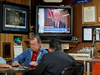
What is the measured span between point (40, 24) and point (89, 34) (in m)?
1.52

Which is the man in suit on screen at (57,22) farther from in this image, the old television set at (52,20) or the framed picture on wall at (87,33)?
the framed picture on wall at (87,33)

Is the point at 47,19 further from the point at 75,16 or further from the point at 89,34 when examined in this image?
the point at 89,34

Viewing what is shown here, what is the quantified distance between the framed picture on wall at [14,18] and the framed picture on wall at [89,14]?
5.72 ft

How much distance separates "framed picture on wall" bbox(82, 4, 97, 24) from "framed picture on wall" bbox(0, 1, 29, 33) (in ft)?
5.72

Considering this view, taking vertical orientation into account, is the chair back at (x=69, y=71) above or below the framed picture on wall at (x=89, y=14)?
below

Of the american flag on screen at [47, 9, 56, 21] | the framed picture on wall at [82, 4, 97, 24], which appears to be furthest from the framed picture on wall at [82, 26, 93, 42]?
the american flag on screen at [47, 9, 56, 21]

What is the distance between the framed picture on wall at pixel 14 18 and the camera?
15.9ft

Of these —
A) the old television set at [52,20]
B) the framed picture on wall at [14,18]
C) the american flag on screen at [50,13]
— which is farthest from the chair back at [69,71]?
the american flag on screen at [50,13]

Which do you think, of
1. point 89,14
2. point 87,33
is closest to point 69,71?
point 87,33

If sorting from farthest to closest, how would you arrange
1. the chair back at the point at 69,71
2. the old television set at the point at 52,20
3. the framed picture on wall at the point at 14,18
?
the old television set at the point at 52,20
the framed picture on wall at the point at 14,18
the chair back at the point at 69,71

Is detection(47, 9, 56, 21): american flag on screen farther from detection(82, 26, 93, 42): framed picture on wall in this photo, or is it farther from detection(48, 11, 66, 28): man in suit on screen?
detection(82, 26, 93, 42): framed picture on wall

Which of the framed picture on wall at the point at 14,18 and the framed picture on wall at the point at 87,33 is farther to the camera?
the framed picture on wall at the point at 87,33

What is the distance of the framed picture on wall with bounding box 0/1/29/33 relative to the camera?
4.84 m

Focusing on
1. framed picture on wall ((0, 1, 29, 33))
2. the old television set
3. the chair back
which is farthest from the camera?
the old television set
